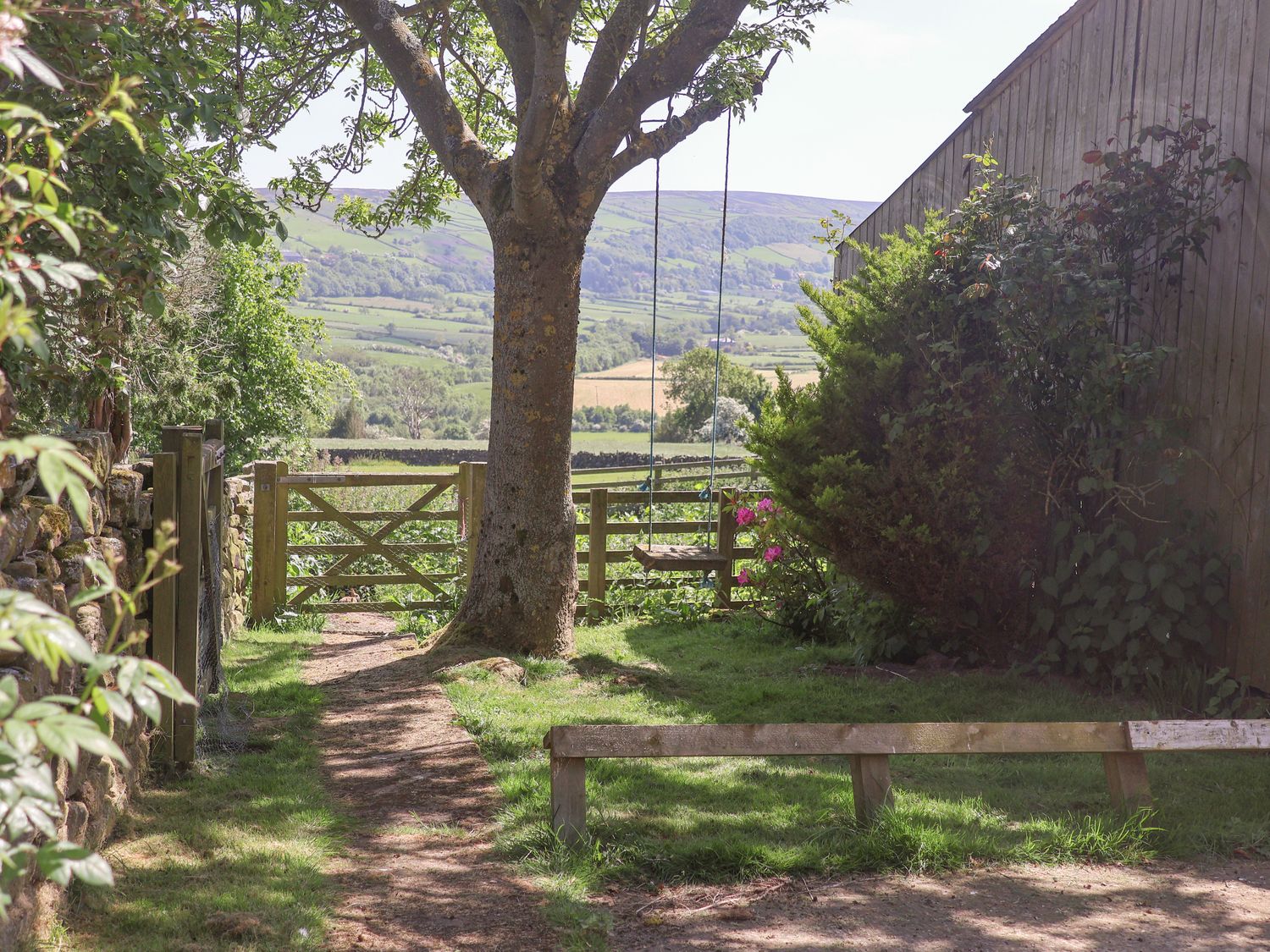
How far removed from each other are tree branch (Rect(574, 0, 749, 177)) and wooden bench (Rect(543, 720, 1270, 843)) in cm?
445

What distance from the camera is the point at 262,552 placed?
944cm

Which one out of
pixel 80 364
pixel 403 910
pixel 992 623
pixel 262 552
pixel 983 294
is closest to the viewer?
pixel 403 910

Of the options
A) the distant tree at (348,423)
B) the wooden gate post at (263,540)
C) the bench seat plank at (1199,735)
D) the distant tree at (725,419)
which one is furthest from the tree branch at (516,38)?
the distant tree at (348,423)

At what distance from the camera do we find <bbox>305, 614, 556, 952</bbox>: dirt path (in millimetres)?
3371

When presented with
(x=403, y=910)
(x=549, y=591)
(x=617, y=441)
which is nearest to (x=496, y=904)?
(x=403, y=910)

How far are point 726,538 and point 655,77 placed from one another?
4493mm

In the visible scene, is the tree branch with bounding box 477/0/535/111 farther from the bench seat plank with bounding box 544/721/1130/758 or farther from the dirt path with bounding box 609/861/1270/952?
the dirt path with bounding box 609/861/1270/952

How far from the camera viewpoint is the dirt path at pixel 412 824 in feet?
11.1

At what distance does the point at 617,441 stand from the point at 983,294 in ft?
173

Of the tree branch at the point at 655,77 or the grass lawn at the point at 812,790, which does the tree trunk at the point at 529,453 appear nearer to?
the grass lawn at the point at 812,790

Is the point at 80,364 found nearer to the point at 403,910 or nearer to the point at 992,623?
the point at 403,910

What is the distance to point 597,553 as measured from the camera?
1004 cm

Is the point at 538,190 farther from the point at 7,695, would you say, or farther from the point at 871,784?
the point at 7,695

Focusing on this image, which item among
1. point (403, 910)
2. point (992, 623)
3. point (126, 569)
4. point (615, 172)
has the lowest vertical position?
point (403, 910)
